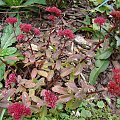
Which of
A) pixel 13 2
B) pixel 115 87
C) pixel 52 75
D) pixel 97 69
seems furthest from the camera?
pixel 13 2

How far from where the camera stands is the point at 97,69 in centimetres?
277

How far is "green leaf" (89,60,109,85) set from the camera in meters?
2.73

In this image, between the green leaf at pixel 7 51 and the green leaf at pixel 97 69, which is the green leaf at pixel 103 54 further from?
the green leaf at pixel 7 51

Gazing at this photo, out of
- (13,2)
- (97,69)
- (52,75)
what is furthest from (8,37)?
(97,69)

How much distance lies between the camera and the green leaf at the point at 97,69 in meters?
2.73

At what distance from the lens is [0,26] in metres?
3.04

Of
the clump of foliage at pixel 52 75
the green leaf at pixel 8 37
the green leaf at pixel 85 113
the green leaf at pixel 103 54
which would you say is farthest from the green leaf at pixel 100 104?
the green leaf at pixel 8 37

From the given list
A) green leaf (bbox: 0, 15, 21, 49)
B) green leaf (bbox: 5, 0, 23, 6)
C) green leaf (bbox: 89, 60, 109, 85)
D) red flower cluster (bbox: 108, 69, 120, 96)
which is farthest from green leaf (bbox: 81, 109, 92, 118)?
green leaf (bbox: 5, 0, 23, 6)

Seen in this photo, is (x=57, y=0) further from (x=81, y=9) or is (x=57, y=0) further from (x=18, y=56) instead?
(x=18, y=56)

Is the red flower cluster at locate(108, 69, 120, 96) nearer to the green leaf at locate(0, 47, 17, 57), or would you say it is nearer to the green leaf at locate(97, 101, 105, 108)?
the green leaf at locate(97, 101, 105, 108)

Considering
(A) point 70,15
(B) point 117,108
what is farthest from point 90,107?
(A) point 70,15

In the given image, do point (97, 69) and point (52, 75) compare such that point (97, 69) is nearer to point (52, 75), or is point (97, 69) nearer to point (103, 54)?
point (103, 54)

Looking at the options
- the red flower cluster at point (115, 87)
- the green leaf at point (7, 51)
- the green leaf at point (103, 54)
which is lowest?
the green leaf at point (103, 54)

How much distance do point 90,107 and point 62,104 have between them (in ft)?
0.81
